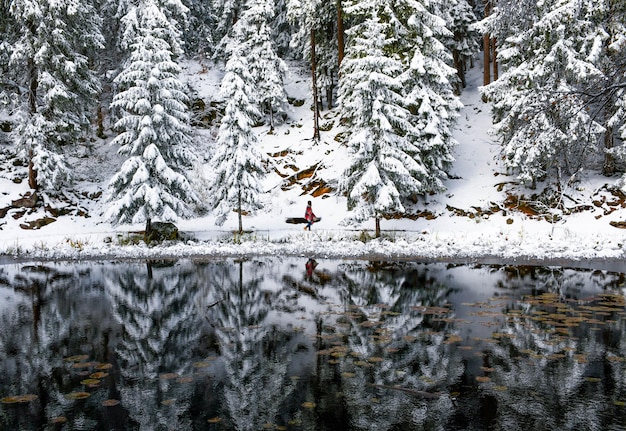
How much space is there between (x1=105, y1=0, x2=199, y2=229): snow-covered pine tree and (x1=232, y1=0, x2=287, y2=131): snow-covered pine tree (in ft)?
47.3

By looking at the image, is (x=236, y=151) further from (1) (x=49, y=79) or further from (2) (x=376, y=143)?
(1) (x=49, y=79)

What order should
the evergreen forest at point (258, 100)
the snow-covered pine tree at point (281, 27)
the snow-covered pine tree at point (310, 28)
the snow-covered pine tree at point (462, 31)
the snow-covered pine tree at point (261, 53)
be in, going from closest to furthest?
the evergreen forest at point (258, 100)
the snow-covered pine tree at point (310, 28)
the snow-covered pine tree at point (462, 31)
the snow-covered pine tree at point (261, 53)
the snow-covered pine tree at point (281, 27)

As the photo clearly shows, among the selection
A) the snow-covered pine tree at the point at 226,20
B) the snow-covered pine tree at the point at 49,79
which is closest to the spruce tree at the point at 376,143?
the snow-covered pine tree at the point at 49,79

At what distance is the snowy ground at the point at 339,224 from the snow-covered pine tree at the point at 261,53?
3.28m

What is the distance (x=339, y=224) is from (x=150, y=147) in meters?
9.99

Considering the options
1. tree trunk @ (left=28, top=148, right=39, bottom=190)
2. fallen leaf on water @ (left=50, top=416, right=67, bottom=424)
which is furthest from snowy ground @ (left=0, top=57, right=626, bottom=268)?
fallen leaf on water @ (left=50, top=416, right=67, bottom=424)

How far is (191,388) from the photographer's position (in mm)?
6766

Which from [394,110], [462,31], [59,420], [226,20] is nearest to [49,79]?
[394,110]

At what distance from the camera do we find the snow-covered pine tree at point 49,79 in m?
27.8

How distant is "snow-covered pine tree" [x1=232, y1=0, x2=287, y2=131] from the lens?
1507 inches

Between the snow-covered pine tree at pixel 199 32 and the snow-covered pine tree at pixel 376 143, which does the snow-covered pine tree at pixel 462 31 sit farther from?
the snow-covered pine tree at pixel 199 32

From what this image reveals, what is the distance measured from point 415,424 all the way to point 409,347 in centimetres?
302

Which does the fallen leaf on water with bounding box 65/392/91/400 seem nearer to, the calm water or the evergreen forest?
the calm water

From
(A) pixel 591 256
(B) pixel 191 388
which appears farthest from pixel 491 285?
(B) pixel 191 388
